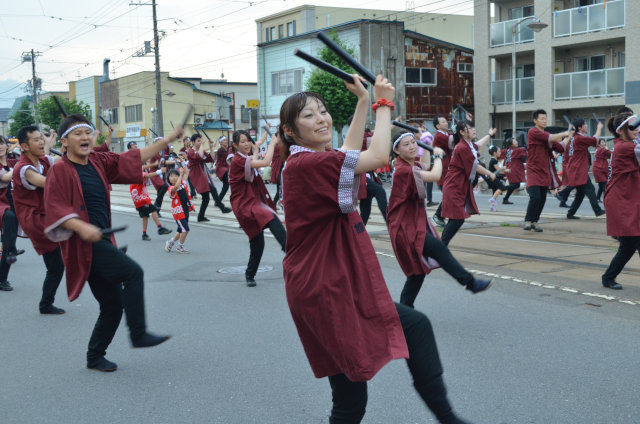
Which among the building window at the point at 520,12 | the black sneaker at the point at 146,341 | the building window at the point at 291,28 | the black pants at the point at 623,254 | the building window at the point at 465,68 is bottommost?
the black sneaker at the point at 146,341

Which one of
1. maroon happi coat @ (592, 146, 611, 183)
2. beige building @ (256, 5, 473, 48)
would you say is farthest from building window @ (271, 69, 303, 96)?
maroon happi coat @ (592, 146, 611, 183)

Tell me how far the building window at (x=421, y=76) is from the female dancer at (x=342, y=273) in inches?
1412

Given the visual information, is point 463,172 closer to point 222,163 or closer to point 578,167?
point 578,167

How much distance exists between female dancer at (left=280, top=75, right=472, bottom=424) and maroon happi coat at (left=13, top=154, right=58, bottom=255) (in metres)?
4.73

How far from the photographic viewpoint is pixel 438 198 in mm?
19422

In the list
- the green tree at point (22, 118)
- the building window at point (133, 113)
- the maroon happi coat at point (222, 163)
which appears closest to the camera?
the maroon happi coat at point (222, 163)

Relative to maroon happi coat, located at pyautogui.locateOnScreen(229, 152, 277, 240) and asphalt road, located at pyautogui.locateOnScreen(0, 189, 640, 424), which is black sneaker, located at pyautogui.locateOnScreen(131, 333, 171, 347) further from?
maroon happi coat, located at pyautogui.locateOnScreen(229, 152, 277, 240)

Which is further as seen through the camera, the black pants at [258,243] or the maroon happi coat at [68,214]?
the black pants at [258,243]

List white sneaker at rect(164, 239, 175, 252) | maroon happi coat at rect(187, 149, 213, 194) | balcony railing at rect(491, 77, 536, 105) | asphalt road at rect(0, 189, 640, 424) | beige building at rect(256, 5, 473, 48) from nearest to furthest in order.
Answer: asphalt road at rect(0, 189, 640, 424) → white sneaker at rect(164, 239, 175, 252) → maroon happi coat at rect(187, 149, 213, 194) → balcony railing at rect(491, 77, 536, 105) → beige building at rect(256, 5, 473, 48)

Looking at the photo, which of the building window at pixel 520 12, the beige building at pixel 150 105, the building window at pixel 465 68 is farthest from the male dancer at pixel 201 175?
the beige building at pixel 150 105

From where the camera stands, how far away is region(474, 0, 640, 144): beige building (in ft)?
87.0

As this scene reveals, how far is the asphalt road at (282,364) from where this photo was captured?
13.2 feet

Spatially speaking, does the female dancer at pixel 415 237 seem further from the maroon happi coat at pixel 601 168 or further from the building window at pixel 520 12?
the building window at pixel 520 12

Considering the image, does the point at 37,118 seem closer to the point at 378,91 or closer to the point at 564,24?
the point at 564,24
